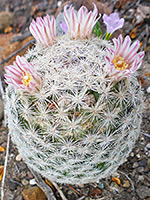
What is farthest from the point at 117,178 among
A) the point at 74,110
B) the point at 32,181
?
the point at 74,110

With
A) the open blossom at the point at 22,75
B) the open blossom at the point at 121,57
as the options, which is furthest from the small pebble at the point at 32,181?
the open blossom at the point at 121,57

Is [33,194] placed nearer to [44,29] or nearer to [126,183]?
[126,183]

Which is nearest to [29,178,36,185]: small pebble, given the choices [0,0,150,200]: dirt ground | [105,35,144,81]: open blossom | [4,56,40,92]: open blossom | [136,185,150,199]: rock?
[0,0,150,200]: dirt ground

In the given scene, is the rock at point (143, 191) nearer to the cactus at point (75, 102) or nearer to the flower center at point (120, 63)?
the cactus at point (75, 102)

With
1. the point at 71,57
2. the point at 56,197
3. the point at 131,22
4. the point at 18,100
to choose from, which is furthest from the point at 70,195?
the point at 131,22

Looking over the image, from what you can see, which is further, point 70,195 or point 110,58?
point 70,195

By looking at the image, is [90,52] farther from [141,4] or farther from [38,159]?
[141,4]
